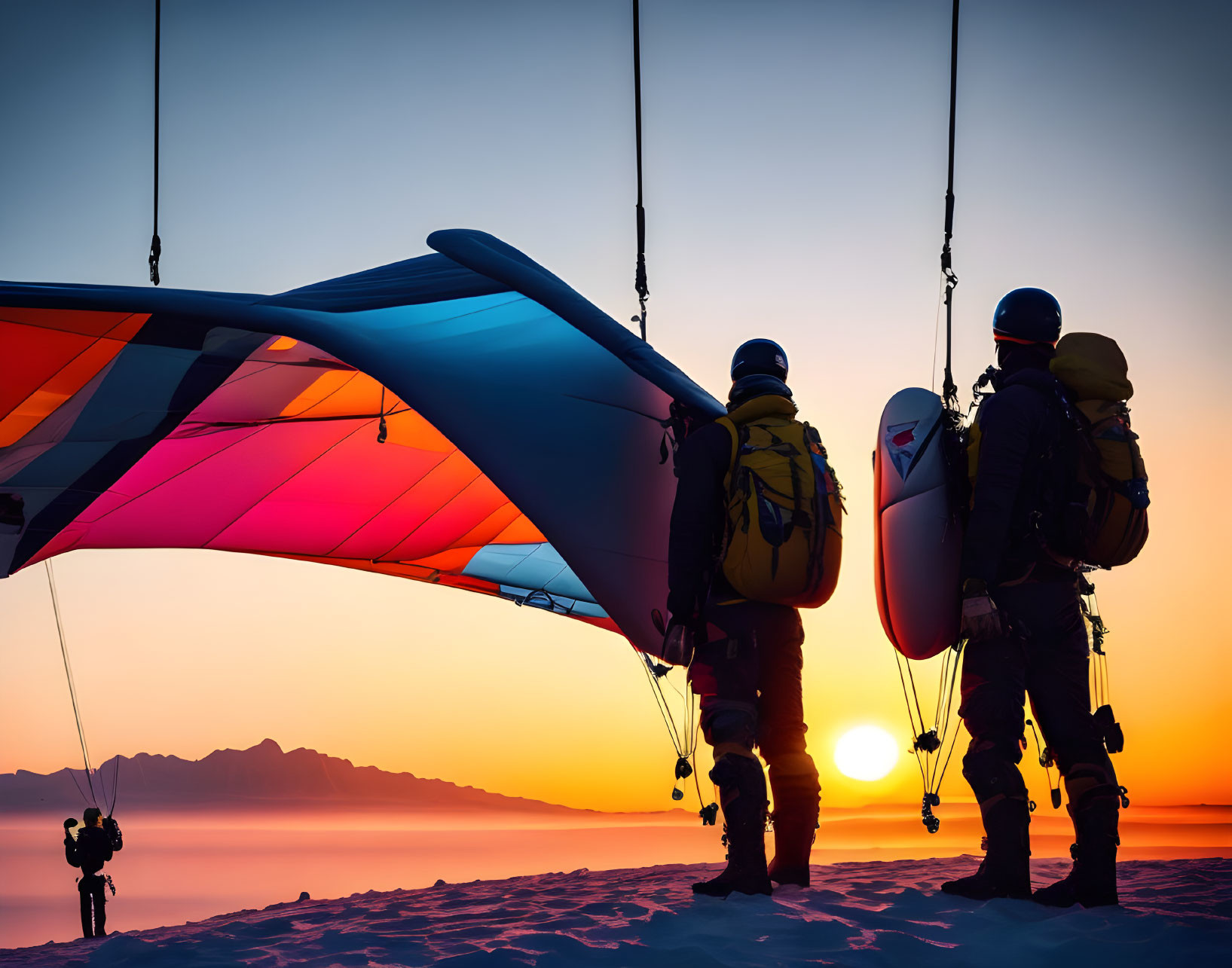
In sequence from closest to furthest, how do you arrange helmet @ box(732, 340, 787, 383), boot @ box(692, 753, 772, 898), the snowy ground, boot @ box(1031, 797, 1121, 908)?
1. the snowy ground
2. boot @ box(1031, 797, 1121, 908)
3. boot @ box(692, 753, 772, 898)
4. helmet @ box(732, 340, 787, 383)

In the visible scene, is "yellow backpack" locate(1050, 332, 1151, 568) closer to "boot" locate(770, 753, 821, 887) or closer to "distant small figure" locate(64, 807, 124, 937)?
"boot" locate(770, 753, 821, 887)

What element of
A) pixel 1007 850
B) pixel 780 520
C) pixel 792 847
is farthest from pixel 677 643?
pixel 1007 850

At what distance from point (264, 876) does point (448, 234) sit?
33350mm

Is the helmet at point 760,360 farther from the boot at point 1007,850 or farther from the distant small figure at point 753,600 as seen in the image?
the boot at point 1007,850

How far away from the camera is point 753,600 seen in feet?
13.5

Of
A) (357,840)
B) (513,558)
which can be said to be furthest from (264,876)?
(513,558)

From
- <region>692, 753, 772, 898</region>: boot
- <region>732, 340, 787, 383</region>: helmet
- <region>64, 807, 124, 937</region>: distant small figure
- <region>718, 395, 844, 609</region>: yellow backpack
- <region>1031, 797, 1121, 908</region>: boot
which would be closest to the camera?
<region>1031, 797, 1121, 908</region>: boot

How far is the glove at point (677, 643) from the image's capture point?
400cm

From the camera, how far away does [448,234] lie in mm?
4980

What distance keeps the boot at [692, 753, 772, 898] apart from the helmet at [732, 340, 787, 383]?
5.34 ft

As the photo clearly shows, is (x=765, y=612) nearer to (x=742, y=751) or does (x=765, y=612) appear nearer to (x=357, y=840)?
(x=742, y=751)

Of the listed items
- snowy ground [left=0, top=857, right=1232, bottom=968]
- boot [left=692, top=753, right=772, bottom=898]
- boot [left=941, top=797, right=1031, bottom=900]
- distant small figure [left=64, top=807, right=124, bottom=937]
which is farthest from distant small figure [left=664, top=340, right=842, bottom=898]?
distant small figure [left=64, top=807, right=124, bottom=937]

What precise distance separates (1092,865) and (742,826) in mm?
1238

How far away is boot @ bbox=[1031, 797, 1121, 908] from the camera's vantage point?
356 cm
